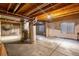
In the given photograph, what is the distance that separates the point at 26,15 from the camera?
2.14 m

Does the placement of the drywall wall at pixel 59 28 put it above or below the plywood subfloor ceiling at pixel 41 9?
→ below

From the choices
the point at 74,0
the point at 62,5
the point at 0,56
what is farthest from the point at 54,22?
the point at 0,56

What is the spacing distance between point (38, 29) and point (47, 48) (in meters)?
0.37

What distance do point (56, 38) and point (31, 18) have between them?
0.56 meters

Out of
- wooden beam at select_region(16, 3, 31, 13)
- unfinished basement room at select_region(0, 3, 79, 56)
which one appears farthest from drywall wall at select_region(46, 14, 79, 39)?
wooden beam at select_region(16, 3, 31, 13)

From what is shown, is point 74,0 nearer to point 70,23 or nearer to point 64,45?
point 70,23

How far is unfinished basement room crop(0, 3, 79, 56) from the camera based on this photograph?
204 centimetres

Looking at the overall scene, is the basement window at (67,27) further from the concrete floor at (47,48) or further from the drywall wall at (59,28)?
the concrete floor at (47,48)

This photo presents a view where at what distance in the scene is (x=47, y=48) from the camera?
7.08ft

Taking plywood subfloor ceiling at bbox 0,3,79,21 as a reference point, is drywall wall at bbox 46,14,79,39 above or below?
below

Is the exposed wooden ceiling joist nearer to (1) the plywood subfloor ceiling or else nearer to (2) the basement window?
(1) the plywood subfloor ceiling

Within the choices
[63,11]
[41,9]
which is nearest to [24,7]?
[41,9]

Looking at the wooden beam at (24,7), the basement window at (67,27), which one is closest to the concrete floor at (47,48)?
the basement window at (67,27)

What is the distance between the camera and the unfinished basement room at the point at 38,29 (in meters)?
2.04
